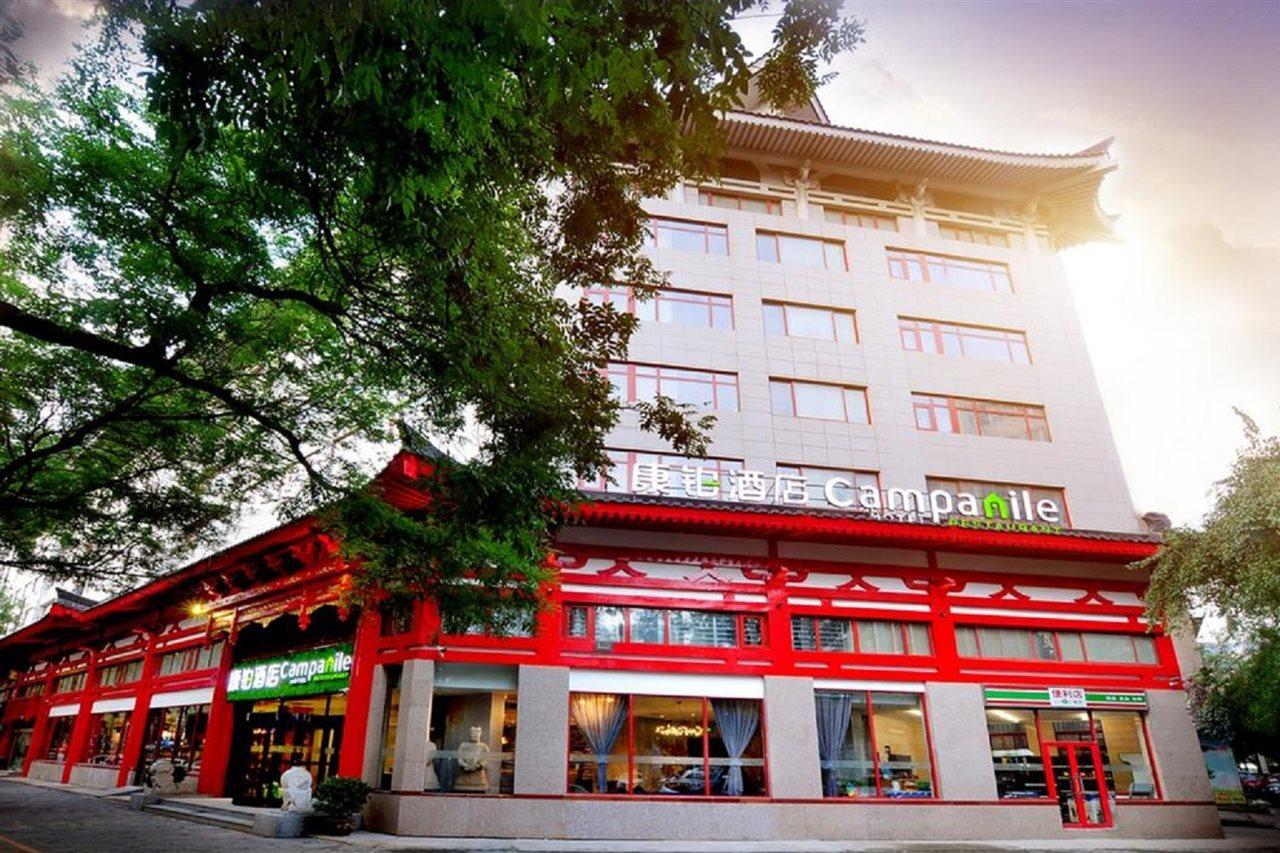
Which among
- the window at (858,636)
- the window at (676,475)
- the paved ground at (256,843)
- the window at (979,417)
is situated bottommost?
the paved ground at (256,843)

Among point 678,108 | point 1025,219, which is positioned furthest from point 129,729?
point 1025,219

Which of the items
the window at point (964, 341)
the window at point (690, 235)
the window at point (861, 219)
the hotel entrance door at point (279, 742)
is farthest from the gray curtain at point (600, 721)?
the window at point (861, 219)

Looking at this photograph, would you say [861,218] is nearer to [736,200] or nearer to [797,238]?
[797,238]

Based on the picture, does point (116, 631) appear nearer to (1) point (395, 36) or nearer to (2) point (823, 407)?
(2) point (823, 407)

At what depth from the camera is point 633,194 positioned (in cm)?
932

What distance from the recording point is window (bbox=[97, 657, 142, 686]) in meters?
25.8

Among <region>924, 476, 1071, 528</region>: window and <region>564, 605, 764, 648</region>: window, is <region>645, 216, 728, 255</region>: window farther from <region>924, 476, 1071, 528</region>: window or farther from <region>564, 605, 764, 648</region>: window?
<region>564, 605, 764, 648</region>: window

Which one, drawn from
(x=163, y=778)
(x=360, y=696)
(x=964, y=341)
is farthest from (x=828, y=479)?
(x=163, y=778)

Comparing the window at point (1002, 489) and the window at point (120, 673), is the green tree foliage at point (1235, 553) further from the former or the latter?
the window at point (120, 673)

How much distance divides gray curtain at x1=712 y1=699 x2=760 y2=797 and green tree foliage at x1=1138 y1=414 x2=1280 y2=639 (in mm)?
9070

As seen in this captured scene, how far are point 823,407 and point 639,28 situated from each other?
17861mm

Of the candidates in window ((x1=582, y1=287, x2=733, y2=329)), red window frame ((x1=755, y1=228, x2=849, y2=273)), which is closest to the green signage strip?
window ((x1=582, y1=287, x2=733, y2=329))

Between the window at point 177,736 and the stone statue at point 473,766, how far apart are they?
10253 millimetres

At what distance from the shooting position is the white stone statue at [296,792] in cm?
1345
